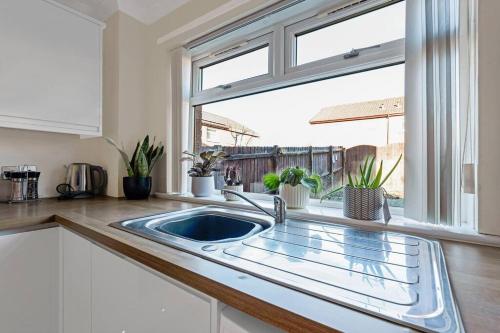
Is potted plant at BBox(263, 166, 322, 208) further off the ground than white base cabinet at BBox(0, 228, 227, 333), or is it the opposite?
potted plant at BBox(263, 166, 322, 208)

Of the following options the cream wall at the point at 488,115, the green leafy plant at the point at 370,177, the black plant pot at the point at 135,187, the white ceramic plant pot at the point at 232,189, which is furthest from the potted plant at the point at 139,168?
the cream wall at the point at 488,115

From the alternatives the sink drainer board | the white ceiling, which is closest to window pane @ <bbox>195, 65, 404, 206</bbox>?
the sink drainer board

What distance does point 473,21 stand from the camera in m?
0.79

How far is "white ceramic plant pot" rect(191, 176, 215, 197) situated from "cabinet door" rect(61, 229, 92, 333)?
69cm

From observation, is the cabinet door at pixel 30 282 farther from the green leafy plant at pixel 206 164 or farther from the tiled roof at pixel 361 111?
the tiled roof at pixel 361 111

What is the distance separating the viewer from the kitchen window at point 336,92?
2.86 feet

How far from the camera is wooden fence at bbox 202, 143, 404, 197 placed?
108 cm

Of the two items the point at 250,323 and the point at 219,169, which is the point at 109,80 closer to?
the point at 219,169

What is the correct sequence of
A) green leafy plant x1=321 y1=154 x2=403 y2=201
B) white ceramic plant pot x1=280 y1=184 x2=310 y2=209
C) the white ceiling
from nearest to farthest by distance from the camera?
green leafy plant x1=321 y1=154 x2=403 y2=201
white ceramic plant pot x1=280 y1=184 x2=310 y2=209
the white ceiling

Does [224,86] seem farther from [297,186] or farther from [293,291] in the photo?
[293,291]

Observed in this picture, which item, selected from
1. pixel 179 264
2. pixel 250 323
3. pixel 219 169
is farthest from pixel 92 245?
pixel 219 169

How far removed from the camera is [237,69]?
1.64 metres

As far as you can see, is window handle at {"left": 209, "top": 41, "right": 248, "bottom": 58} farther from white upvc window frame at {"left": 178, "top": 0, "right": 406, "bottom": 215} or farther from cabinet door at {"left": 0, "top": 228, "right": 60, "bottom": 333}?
cabinet door at {"left": 0, "top": 228, "right": 60, "bottom": 333}

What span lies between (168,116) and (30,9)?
0.89 meters
